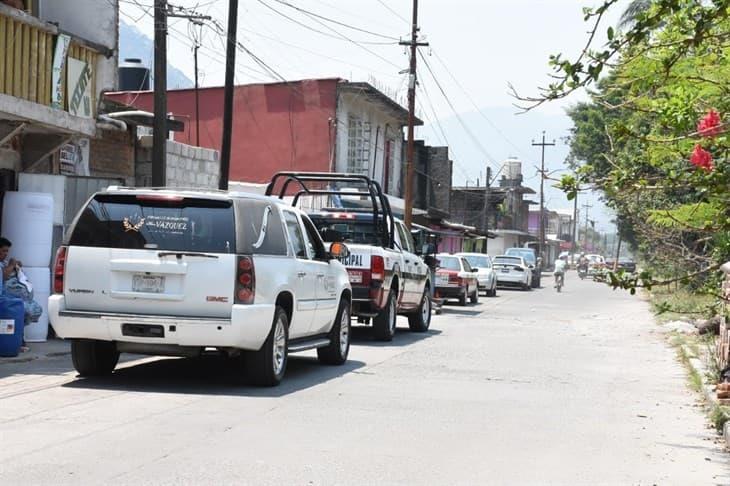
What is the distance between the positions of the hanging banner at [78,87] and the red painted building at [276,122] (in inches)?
868

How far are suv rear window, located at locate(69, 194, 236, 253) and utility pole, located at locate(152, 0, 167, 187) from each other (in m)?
6.65

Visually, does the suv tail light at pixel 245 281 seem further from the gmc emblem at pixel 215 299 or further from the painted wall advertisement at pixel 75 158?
the painted wall advertisement at pixel 75 158

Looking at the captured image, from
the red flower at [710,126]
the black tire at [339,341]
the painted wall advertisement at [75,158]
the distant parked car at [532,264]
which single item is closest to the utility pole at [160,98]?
the painted wall advertisement at [75,158]

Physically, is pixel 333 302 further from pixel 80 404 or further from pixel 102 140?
pixel 102 140

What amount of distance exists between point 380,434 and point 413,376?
182 inches

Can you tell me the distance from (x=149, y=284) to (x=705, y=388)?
6.60 meters

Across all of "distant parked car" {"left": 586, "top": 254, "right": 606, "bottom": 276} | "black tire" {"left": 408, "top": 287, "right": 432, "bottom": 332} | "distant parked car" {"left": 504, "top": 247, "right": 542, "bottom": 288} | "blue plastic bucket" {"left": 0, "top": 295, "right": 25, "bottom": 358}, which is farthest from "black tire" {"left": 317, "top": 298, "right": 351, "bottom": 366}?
"distant parked car" {"left": 504, "top": 247, "right": 542, "bottom": 288}

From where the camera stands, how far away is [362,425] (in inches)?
371

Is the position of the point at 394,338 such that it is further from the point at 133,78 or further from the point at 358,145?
the point at 133,78

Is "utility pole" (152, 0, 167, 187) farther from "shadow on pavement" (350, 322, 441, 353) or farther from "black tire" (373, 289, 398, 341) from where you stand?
"shadow on pavement" (350, 322, 441, 353)

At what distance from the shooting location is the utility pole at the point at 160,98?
707 inches

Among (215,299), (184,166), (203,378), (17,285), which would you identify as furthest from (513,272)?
(215,299)

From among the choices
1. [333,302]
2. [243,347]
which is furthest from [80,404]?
[333,302]

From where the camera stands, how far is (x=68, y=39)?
15719 millimetres
